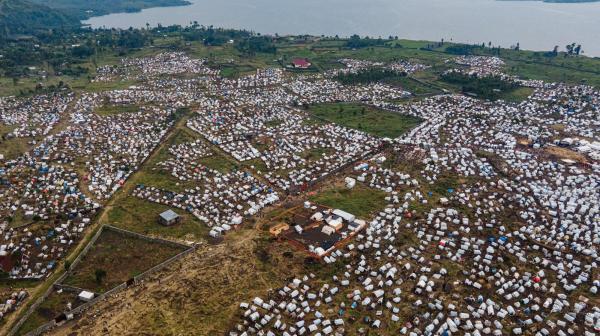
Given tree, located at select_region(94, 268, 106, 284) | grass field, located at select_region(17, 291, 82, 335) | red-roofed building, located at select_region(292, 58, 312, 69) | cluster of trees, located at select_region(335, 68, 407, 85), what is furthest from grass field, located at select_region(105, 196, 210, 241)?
red-roofed building, located at select_region(292, 58, 312, 69)

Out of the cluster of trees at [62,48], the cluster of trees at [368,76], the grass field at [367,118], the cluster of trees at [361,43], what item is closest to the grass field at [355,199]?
the grass field at [367,118]

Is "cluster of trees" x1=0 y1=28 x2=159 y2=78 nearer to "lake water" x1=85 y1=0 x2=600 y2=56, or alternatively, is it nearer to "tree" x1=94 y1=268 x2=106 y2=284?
"lake water" x1=85 y1=0 x2=600 y2=56

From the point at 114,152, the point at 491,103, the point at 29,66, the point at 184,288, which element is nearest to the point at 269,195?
the point at 184,288

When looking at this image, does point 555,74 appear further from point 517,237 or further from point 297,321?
point 297,321

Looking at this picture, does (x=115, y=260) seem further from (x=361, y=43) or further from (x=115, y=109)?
(x=361, y=43)

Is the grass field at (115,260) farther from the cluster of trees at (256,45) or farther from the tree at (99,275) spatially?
the cluster of trees at (256,45)

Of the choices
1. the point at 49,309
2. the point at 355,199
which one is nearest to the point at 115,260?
the point at 49,309
